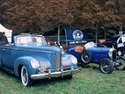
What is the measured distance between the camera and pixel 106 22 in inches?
497

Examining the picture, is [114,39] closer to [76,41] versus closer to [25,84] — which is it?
[76,41]

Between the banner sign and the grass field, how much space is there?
6.09m

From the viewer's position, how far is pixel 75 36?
12617 mm

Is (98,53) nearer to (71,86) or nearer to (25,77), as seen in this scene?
(71,86)

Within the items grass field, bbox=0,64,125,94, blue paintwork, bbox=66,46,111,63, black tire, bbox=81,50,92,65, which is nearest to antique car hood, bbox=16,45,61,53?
grass field, bbox=0,64,125,94

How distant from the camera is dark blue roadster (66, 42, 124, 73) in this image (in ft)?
23.4

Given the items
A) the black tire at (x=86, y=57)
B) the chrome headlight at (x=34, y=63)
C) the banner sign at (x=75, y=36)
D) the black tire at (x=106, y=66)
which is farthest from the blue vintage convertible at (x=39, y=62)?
the banner sign at (x=75, y=36)

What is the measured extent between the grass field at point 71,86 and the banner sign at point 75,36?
20.0ft

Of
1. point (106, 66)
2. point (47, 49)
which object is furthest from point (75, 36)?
point (47, 49)

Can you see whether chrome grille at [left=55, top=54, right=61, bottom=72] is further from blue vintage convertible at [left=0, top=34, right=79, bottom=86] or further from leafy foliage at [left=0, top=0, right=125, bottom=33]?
leafy foliage at [left=0, top=0, right=125, bottom=33]

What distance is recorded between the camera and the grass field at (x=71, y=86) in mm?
4856

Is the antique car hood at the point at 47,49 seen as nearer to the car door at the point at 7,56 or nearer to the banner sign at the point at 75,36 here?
the car door at the point at 7,56

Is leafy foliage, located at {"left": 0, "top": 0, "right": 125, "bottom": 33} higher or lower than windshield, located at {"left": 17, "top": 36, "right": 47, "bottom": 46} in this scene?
higher

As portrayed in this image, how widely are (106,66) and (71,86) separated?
97.7 inches
